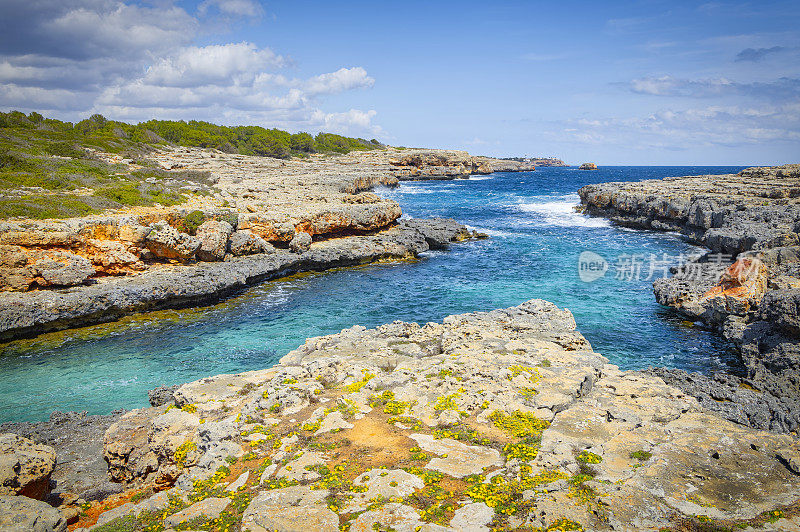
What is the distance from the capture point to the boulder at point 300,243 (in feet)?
116

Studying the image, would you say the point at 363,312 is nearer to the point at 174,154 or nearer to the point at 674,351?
the point at 674,351

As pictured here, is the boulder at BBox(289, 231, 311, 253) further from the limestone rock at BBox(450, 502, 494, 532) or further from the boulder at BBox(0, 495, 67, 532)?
the limestone rock at BBox(450, 502, 494, 532)

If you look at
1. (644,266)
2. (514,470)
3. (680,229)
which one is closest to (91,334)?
(514,470)

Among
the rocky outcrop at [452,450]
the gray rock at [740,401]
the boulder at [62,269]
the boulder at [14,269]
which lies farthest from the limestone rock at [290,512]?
the boulder at [14,269]

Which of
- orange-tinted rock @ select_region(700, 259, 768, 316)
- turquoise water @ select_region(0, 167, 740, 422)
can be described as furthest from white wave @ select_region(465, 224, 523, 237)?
orange-tinted rock @ select_region(700, 259, 768, 316)

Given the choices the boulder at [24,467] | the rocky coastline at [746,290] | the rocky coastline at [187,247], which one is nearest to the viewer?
the boulder at [24,467]

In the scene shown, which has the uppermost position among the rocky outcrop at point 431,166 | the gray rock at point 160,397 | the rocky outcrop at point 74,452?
the rocky outcrop at point 431,166

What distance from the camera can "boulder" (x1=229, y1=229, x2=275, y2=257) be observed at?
3288 cm

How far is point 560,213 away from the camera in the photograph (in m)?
65.9

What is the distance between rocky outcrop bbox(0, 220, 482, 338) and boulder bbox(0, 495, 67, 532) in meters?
19.2

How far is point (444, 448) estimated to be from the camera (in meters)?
10.2

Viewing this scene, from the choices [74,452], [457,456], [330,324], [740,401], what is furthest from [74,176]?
[740,401]

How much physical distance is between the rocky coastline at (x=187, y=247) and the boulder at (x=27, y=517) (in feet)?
63.1

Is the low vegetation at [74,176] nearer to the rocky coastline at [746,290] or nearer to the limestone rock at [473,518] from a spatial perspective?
the limestone rock at [473,518]
